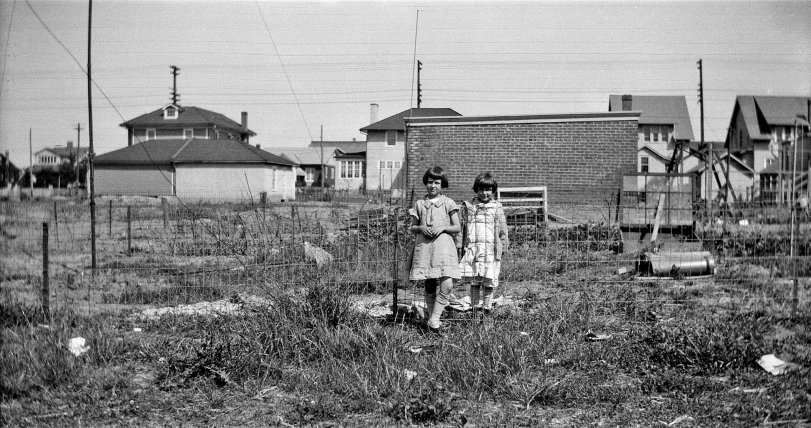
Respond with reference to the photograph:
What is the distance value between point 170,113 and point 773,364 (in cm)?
4617

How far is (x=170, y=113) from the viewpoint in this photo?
44.8 meters

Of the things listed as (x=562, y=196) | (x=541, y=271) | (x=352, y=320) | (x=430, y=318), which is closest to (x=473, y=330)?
(x=430, y=318)

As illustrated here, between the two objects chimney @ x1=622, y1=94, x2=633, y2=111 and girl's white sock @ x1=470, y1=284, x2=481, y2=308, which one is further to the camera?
chimney @ x1=622, y1=94, x2=633, y2=111

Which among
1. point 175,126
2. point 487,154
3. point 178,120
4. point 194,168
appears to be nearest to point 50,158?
point 194,168

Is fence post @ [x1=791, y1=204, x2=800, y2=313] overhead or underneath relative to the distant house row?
underneath

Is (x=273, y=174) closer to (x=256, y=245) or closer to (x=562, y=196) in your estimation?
(x=562, y=196)

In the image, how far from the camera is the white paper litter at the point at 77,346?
14.6 feet

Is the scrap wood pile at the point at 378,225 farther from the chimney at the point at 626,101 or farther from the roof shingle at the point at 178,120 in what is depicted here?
the roof shingle at the point at 178,120

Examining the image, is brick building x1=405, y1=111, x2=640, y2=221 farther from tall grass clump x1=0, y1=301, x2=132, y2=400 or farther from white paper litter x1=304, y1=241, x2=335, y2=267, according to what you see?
tall grass clump x1=0, y1=301, x2=132, y2=400

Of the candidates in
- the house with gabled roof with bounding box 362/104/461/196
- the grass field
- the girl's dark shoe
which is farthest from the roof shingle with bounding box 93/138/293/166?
the girl's dark shoe

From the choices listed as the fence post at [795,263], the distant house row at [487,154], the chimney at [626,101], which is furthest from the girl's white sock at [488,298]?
the chimney at [626,101]

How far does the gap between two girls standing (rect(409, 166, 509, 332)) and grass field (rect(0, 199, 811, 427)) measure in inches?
12.1

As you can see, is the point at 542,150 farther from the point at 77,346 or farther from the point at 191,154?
the point at 191,154

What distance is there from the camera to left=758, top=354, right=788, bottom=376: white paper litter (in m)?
4.13
